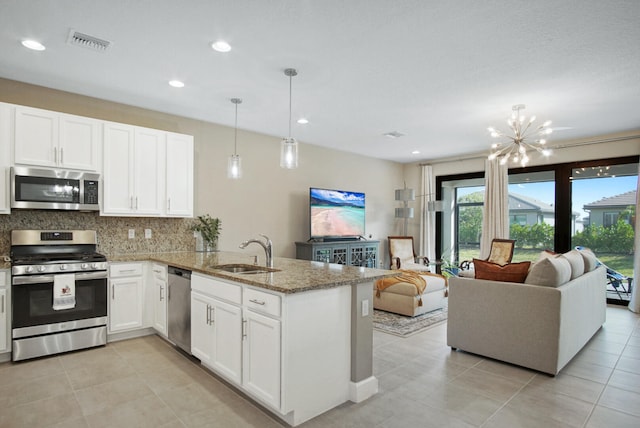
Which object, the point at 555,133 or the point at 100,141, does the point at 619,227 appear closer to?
the point at 555,133

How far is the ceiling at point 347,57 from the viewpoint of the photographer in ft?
7.80

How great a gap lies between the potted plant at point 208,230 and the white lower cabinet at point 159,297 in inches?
34.0

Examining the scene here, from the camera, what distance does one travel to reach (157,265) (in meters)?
3.87

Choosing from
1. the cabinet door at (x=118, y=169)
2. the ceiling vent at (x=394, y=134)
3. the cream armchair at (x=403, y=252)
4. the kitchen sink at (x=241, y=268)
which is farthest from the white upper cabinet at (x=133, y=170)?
the cream armchair at (x=403, y=252)

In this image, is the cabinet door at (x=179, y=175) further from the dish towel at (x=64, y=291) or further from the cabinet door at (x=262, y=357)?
the cabinet door at (x=262, y=357)

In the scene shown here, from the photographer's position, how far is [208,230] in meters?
4.73

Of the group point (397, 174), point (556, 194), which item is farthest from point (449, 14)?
point (397, 174)

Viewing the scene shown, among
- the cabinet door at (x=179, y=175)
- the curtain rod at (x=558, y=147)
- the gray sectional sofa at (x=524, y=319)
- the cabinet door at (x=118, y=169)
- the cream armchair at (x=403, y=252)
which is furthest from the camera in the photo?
the cream armchair at (x=403, y=252)

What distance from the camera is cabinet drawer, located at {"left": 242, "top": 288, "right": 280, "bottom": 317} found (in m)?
2.23

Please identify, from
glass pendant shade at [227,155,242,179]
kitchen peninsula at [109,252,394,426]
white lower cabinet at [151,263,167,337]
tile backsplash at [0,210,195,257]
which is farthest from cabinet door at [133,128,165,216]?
kitchen peninsula at [109,252,394,426]

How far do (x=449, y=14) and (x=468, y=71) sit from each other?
1026 mm

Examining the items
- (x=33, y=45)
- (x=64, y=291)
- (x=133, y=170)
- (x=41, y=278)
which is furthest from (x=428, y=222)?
(x=33, y=45)

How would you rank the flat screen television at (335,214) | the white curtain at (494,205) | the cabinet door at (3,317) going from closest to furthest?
1. the cabinet door at (3,317)
2. the flat screen television at (335,214)
3. the white curtain at (494,205)

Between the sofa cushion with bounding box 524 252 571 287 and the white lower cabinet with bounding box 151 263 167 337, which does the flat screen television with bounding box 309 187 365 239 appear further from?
the sofa cushion with bounding box 524 252 571 287
